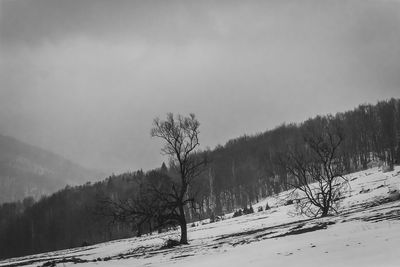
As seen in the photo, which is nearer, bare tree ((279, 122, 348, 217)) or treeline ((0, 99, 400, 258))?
bare tree ((279, 122, 348, 217))

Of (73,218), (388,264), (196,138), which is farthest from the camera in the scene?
(73,218)

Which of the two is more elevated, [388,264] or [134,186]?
[134,186]

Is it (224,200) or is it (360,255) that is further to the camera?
(224,200)

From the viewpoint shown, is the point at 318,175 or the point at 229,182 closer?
the point at 318,175

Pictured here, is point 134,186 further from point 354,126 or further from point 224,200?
point 354,126

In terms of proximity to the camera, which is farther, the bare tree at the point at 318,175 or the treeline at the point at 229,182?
the treeline at the point at 229,182

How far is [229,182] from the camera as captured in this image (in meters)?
126

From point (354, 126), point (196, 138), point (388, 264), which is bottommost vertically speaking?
point (388, 264)

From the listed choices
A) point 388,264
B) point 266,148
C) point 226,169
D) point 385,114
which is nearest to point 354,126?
point 385,114

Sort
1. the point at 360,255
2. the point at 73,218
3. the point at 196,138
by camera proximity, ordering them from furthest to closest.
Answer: the point at 73,218 < the point at 196,138 < the point at 360,255

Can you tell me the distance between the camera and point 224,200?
122 meters

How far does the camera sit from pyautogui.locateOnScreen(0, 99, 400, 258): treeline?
106 meters

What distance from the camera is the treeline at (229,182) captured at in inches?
4171

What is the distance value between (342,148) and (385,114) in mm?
16099
